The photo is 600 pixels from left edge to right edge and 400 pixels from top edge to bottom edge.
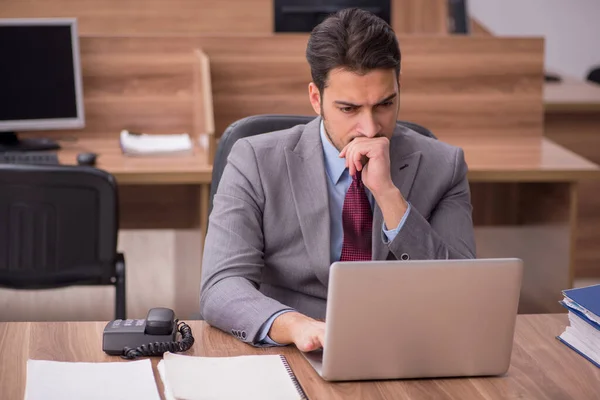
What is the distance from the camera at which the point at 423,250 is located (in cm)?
189

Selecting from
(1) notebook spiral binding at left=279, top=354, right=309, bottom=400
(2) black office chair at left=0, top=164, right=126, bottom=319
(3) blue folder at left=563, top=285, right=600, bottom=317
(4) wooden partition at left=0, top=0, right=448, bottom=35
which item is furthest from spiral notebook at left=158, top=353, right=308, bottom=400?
(4) wooden partition at left=0, top=0, right=448, bottom=35

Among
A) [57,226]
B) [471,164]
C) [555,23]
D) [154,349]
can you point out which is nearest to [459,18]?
[471,164]

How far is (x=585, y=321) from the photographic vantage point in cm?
165

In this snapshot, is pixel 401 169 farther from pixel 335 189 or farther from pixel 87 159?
pixel 87 159

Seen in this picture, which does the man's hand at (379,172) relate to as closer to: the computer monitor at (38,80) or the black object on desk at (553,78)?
the computer monitor at (38,80)

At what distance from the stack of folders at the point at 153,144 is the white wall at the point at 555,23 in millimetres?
4399

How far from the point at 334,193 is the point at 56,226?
107 cm

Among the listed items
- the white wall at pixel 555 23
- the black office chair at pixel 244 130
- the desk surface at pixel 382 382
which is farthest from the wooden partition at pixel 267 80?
the white wall at pixel 555 23

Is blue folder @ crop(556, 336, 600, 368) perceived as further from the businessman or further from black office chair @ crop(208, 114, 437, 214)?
black office chair @ crop(208, 114, 437, 214)

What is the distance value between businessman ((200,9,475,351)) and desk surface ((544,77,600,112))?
87.9 inches

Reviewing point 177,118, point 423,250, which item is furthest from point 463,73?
point 423,250

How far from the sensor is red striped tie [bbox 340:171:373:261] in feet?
6.45

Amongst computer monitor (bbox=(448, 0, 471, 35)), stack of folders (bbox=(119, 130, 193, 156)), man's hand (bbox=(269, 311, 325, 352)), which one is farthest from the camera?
computer monitor (bbox=(448, 0, 471, 35))

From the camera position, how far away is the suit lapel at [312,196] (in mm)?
1938
